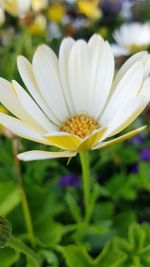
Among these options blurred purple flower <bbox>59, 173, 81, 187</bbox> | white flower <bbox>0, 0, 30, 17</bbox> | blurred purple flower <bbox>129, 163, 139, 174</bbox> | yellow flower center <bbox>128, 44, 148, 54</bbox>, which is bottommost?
blurred purple flower <bbox>129, 163, 139, 174</bbox>

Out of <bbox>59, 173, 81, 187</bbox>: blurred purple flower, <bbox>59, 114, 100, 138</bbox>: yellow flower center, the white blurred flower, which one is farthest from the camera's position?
the white blurred flower

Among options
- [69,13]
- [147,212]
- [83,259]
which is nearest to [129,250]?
[83,259]

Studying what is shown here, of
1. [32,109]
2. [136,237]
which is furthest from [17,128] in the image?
[136,237]

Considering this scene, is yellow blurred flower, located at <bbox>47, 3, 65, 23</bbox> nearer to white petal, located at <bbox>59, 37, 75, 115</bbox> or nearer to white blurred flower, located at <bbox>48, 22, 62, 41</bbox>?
white blurred flower, located at <bbox>48, 22, 62, 41</bbox>

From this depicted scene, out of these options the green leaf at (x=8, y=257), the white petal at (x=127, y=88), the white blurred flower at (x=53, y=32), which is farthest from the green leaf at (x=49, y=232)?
the white blurred flower at (x=53, y=32)

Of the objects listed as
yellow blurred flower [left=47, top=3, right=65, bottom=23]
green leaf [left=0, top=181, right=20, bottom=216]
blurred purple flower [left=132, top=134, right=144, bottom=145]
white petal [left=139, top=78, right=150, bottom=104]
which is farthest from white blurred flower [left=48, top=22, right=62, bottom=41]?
white petal [left=139, top=78, right=150, bottom=104]

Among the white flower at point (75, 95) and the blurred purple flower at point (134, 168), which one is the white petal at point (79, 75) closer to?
the white flower at point (75, 95)
